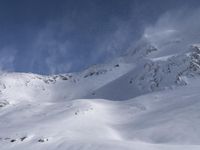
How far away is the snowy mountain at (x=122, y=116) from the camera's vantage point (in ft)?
91.9

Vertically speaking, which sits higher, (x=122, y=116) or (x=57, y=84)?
(x=57, y=84)

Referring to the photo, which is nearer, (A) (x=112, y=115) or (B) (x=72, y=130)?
(B) (x=72, y=130)

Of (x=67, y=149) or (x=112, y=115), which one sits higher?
(x=112, y=115)

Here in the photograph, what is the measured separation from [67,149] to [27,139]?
5597 mm

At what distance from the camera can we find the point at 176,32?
146375mm

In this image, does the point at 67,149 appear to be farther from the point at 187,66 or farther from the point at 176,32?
the point at 176,32

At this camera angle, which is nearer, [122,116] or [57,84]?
[122,116]

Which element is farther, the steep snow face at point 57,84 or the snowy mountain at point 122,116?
the steep snow face at point 57,84

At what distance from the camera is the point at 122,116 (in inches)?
1716

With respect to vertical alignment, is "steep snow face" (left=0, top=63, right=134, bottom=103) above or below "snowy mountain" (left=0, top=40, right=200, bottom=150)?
above

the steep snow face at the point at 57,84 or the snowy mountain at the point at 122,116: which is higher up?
the steep snow face at the point at 57,84

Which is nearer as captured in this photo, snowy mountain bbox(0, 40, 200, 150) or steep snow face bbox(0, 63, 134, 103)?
snowy mountain bbox(0, 40, 200, 150)

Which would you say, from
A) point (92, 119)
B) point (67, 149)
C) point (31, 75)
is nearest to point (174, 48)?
point (31, 75)

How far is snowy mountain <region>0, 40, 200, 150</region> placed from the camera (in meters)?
Result: 28.0
